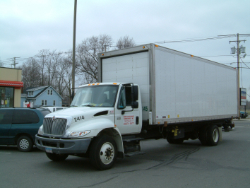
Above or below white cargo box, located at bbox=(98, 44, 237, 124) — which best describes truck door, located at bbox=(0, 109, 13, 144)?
below

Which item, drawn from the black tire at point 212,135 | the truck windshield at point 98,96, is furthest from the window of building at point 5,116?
the black tire at point 212,135

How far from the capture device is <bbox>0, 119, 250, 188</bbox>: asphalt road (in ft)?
20.4

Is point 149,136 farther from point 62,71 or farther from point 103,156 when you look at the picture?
point 62,71

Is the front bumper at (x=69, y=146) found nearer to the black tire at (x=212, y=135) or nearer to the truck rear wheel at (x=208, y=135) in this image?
the truck rear wheel at (x=208, y=135)

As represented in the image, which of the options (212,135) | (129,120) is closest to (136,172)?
(129,120)

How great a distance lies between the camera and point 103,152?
291 inches

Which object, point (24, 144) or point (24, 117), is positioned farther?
point (24, 117)

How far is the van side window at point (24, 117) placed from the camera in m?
11.0

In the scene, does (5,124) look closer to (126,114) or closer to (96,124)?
(96,124)

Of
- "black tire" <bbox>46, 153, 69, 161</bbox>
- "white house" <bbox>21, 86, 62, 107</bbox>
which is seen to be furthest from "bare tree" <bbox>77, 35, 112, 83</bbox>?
"black tire" <bbox>46, 153, 69, 161</bbox>

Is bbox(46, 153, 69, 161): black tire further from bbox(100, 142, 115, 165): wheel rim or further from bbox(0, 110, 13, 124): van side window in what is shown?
bbox(0, 110, 13, 124): van side window

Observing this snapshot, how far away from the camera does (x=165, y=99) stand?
9.34m

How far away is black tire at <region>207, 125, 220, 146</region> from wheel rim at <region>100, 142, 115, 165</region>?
6.60m

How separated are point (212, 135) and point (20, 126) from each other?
8.72m
